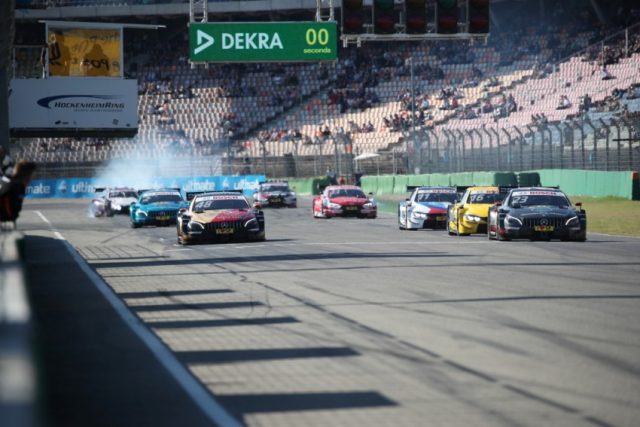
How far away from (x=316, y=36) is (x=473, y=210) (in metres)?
8.77

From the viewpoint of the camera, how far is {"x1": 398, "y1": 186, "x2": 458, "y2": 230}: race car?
32.2 meters

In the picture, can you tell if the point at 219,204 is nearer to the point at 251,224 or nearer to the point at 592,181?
the point at 251,224

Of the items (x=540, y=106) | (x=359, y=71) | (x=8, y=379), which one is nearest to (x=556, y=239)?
(x=8, y=379)

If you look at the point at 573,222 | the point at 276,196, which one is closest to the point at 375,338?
the point at 573,222

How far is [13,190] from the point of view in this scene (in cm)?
1327

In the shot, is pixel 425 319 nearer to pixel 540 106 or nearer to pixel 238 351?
pixel 238 351

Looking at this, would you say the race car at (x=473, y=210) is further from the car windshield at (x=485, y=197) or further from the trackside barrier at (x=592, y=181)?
the trackside barrier at (x=592, y=181)

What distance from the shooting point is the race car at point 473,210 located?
28453 millimetres

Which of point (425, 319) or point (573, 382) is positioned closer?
point (573, 382)

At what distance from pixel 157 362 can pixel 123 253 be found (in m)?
15.8

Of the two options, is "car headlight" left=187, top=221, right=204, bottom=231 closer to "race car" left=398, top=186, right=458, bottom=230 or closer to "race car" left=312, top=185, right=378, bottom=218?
"race car" left=398, top=186, right=458, bottom=230

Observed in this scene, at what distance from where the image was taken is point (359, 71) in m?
73.6

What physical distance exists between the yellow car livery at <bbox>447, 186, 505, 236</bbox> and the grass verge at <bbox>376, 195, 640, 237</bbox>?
9.27 feet

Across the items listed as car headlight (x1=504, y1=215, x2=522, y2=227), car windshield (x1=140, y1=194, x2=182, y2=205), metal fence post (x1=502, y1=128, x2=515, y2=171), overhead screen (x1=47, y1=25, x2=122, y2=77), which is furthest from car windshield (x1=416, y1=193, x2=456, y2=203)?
metal fence post (x1=502, y1=128, x2=515, y2=171)
